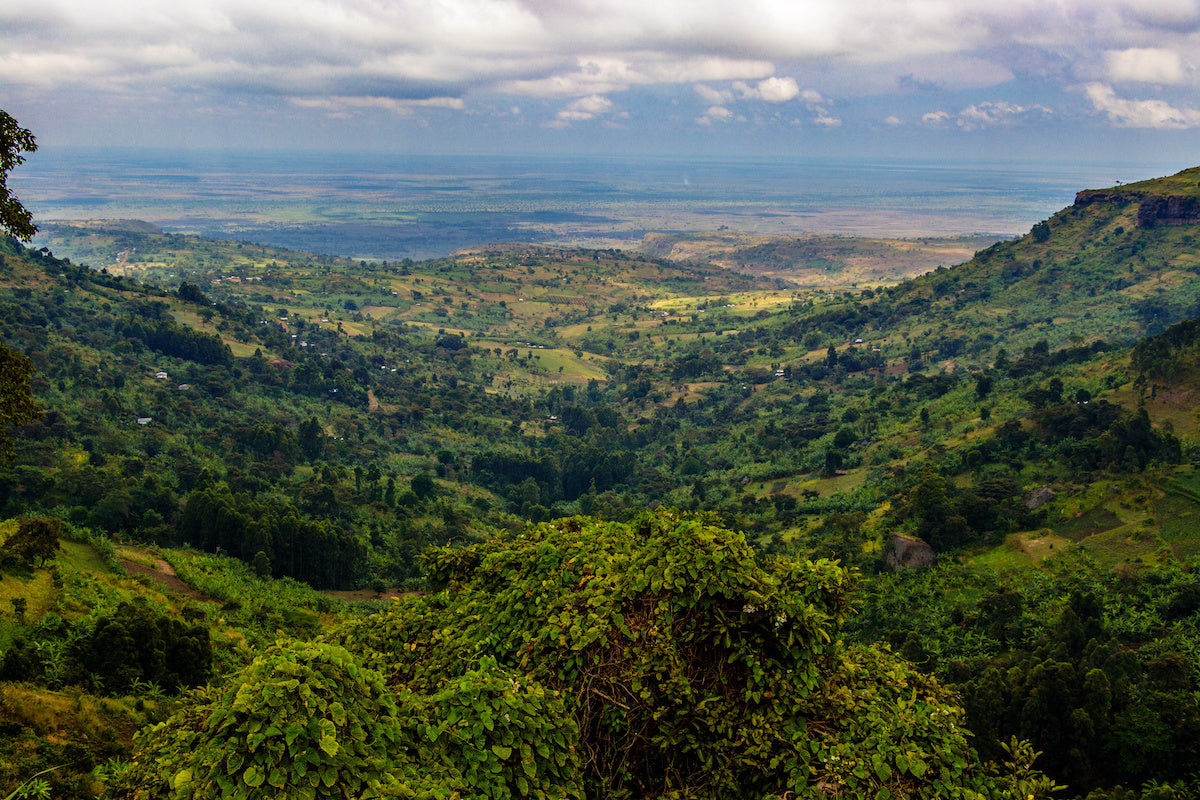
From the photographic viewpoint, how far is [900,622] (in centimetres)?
3916

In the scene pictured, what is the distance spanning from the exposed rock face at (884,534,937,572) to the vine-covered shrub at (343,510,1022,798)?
3779 cm

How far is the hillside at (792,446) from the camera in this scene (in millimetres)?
34656

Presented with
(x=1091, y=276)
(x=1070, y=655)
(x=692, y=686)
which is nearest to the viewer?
(x=692, y=686)

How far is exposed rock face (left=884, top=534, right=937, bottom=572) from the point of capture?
150 feet

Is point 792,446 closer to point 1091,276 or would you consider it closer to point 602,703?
point 1091,276

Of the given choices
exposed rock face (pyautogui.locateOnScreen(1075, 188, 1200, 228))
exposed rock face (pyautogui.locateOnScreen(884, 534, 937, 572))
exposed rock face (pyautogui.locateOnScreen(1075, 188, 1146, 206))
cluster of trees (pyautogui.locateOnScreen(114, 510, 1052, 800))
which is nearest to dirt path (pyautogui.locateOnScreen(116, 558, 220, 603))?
cluster of trees (pyautogui.locateOnScreen(114, 510, 1052, 800))

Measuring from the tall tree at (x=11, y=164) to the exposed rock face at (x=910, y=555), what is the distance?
44941 millimetres

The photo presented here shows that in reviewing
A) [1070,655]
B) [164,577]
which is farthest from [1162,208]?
[164,577]

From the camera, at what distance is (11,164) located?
49.5 feet

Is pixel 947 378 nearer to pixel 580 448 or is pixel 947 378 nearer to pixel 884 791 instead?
pixel 580 448

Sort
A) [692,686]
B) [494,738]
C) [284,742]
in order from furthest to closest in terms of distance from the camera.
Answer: [692,686]
[494,738]
[284,742]

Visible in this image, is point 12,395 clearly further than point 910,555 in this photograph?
No

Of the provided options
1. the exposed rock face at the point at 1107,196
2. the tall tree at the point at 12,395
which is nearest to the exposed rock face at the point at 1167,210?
the exposed rock face at the point at 1107,196

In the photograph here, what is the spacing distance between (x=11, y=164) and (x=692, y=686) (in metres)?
16.4
